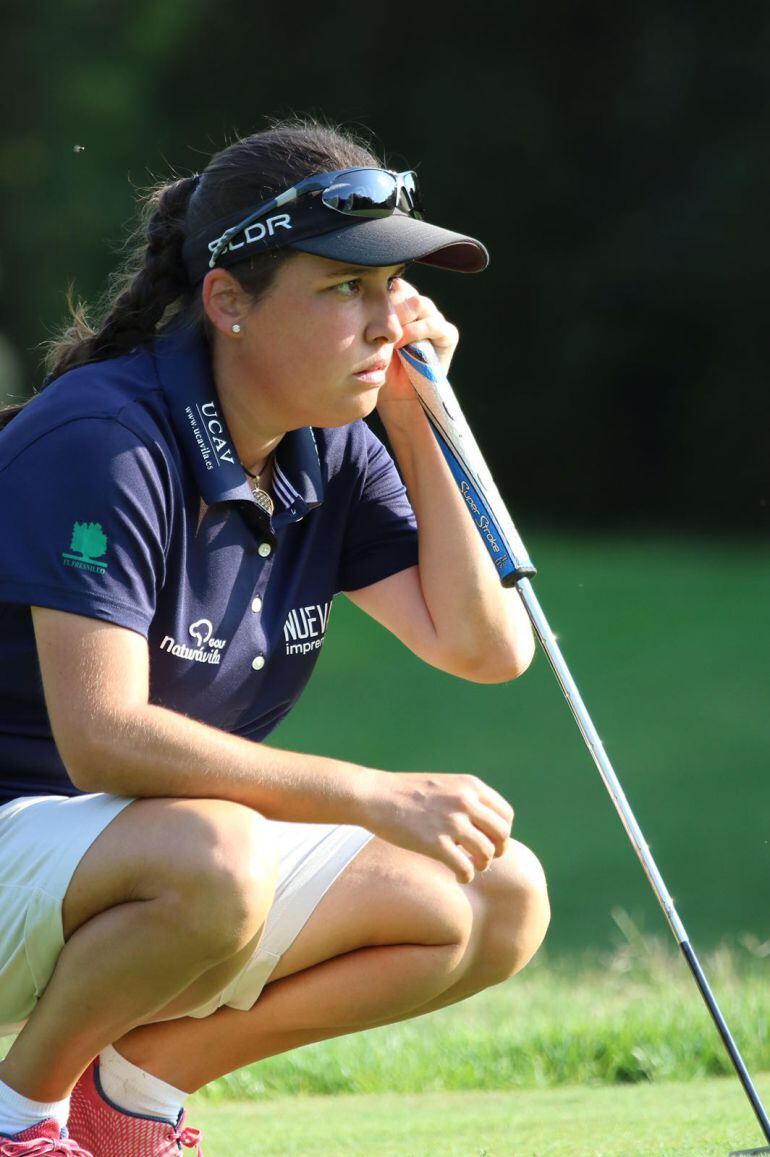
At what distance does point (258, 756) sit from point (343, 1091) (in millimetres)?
1223

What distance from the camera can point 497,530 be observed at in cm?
234

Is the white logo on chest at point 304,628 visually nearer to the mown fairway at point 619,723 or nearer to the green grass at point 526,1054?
the green grass at point 526,1054

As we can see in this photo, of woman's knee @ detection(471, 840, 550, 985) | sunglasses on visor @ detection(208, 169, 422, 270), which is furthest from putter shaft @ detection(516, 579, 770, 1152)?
sunglasses on visor @ detection(208, 169, 422, 270)

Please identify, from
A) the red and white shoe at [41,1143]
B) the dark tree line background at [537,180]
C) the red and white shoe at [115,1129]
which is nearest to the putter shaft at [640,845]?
the red and white shoe at [115,1129]

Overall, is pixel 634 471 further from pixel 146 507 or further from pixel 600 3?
pixel 146 507

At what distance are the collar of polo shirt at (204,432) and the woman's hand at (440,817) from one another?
414 millimetres

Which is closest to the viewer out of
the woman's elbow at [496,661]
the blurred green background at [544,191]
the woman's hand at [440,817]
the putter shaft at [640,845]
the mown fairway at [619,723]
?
the woman's hand at [440,817]

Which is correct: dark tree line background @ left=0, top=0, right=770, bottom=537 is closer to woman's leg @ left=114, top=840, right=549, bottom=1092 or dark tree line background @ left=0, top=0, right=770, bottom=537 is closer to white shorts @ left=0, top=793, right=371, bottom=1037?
woman's leg @ left=114, top=840, right=549, bottom=1092

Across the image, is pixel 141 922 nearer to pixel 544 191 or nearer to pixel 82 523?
pixel 82 523

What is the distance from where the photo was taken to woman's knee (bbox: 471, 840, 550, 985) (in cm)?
233

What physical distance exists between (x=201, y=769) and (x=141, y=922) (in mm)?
181

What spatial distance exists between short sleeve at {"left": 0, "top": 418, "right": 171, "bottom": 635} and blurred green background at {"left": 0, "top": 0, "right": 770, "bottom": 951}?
28.8 feet

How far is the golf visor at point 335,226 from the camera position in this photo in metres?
2.15

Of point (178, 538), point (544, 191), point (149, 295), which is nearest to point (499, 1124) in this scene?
point (178, 538)
